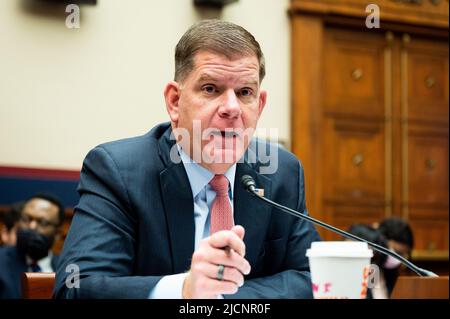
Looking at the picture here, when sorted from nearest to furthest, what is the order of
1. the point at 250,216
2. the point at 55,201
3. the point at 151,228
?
1. the point at 151,228
2. the point at 250,216
3. the point at 55,201

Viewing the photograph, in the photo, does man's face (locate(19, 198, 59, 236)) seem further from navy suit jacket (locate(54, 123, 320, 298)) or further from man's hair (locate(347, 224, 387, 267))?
navy suit jacket (locate(54, 123, 320, 298))

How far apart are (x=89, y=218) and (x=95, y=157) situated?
0.66 feet

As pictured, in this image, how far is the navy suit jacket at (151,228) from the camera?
153 centimetres

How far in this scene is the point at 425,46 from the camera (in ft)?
18.3

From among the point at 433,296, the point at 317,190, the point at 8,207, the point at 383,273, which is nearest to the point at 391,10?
the point at 317,190

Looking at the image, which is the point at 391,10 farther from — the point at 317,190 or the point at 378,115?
the point at 317,190

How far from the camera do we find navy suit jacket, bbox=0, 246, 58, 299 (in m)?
3.46

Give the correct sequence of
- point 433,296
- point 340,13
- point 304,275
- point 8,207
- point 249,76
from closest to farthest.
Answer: point 249,76 → point 304,275 → point 433,296 → point 8,207 → point 340,13

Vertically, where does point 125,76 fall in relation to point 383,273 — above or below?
above

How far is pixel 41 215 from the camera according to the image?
4.18m

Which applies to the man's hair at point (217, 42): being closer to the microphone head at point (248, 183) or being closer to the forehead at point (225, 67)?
the forehead at point (225, 67)

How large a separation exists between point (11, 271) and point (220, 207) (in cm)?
213

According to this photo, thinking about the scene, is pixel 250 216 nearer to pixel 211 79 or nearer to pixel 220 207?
pixel 220 207

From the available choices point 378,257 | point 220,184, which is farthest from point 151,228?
point 378,257
